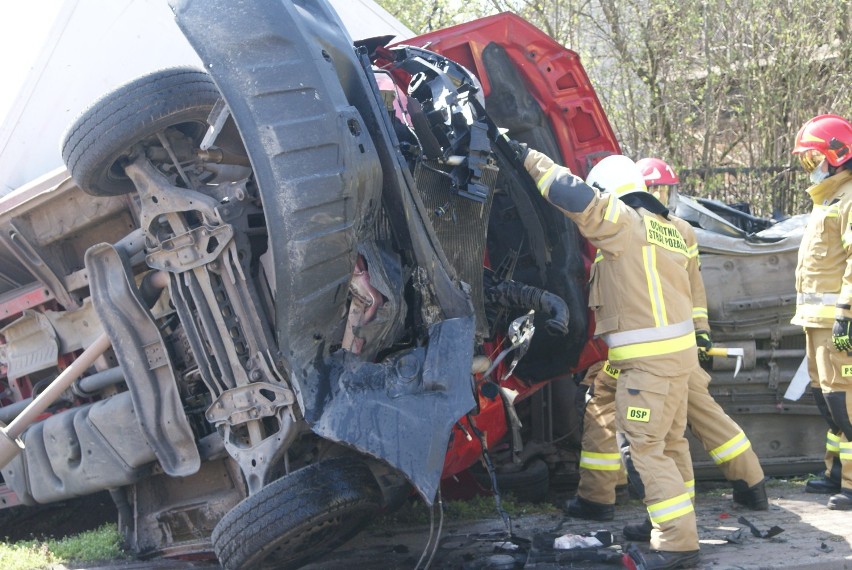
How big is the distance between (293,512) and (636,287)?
177 cm

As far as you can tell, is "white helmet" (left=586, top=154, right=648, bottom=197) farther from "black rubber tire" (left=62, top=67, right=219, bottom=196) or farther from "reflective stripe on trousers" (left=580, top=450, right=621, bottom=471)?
"black rubber tire" (left=62, top=67, right=219, bottom=196)

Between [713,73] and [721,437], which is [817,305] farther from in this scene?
[713,73]

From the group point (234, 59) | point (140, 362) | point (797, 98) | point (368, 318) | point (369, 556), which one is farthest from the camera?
point (797, 98)

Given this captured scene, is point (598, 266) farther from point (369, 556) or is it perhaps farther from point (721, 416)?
point (369, 556)

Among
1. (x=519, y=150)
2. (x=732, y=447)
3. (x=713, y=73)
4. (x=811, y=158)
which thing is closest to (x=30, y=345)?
(x=519, y=150)

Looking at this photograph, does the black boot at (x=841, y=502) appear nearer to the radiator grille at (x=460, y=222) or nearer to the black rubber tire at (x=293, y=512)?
the radiator grille at (x=460, y=222)

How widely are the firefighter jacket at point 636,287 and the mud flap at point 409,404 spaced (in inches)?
40.4

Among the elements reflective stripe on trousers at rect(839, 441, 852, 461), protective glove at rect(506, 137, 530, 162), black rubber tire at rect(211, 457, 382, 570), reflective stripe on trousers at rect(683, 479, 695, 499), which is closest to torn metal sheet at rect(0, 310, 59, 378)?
black rubber tire at rect(211, 457, 382, 570)

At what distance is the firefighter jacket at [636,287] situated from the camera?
12.4 feet

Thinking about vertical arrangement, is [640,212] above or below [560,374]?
above

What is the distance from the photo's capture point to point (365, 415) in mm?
2865

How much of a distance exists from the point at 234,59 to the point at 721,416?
282cm

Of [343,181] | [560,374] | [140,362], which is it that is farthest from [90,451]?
[560,374]

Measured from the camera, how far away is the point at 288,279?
284 cm
